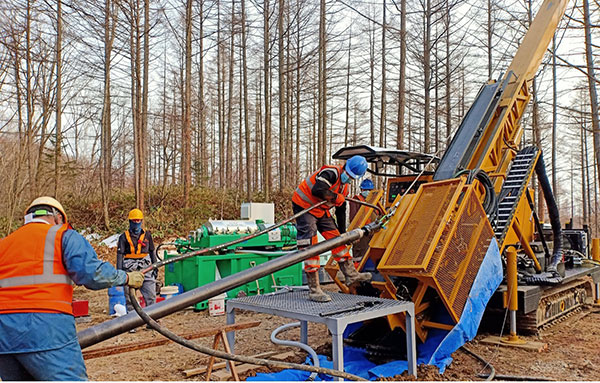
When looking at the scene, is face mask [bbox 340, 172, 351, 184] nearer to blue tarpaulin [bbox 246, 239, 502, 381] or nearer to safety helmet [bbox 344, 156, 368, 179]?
safety helmet [bbox 344, 156, 368, 179]

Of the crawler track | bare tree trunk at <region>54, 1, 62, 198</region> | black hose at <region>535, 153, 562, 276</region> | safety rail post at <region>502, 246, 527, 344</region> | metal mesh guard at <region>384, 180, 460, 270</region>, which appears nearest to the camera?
metal mesh guard at <region>384, 180, 460, 270</region>

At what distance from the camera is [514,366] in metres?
5.74

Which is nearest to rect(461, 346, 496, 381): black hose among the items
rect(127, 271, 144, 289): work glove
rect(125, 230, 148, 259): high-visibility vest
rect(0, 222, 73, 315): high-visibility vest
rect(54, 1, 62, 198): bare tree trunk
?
rect(127, 271, 144, 289): work glove

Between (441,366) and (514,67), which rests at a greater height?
(514,67)

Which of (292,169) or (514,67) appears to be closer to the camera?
(514,67)

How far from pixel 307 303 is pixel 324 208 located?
117cm

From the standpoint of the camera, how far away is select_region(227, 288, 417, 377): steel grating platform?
4469 millimetres

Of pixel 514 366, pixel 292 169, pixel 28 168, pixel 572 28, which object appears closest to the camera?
pixel 514 366

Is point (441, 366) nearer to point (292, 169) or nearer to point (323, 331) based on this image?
point (323, 331)

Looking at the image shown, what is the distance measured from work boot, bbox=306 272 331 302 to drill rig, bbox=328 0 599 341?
0.68 meters

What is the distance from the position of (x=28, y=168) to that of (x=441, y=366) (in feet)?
50.1

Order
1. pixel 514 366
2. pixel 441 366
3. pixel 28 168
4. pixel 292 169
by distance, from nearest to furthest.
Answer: pixel 441 366 → pixel 514 366 → pixel 28 168 → pixel 292 169

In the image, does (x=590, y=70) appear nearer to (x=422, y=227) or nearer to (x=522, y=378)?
(x=422, y=227)

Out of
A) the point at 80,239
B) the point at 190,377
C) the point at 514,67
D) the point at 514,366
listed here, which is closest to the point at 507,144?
the point at 514,67
